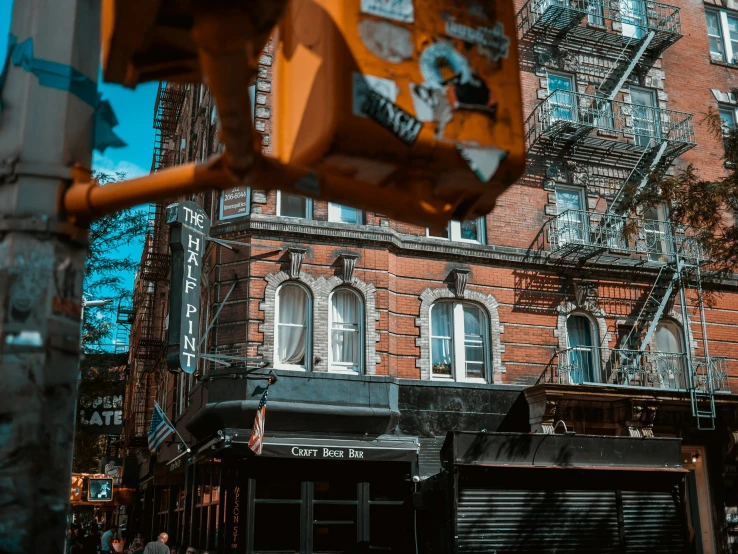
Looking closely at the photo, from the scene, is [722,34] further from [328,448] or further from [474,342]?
[328,448]

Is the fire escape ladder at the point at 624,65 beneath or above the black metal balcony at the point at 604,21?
beneath

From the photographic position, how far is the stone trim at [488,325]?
2014cm

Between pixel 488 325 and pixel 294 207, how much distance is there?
5810 mm

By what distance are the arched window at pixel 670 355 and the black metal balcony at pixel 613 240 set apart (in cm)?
193

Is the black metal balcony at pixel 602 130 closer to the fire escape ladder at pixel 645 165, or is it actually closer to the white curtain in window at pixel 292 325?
the fire escape ladder at pixel 645 165

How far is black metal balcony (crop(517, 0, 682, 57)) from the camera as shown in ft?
76.6

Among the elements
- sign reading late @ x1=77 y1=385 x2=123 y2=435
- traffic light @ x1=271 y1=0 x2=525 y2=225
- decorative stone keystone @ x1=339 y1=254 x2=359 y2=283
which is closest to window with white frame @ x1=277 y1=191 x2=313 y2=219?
decorative stone keystone @ x1=339 y1=254 x2=359 y2=283

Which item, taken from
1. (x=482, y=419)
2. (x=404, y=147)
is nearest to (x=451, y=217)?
(x=404, y=147)

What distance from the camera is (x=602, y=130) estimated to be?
23438 mm

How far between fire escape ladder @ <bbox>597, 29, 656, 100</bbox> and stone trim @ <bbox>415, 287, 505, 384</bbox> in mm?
7663

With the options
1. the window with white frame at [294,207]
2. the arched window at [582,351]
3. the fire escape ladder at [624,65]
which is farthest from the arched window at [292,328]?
the fire escape ladder at [624,65]

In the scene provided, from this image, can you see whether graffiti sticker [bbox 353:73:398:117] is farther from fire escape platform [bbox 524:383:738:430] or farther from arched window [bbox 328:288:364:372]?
fire escape platform [bbox 524:383:738:430]

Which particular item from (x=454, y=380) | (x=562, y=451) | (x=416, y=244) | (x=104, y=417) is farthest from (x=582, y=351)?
(x=104, y=417)

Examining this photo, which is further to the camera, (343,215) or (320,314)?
(343,215)
